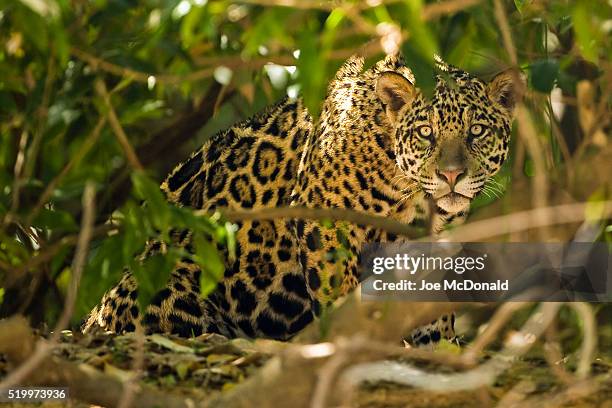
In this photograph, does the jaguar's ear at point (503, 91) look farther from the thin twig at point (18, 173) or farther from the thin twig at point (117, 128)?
the thin twig at point (18, 173)

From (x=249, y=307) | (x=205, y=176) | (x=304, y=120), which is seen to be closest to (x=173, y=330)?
(x=249, y=307)

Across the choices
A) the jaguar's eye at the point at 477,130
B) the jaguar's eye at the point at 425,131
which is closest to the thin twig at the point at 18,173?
the jaguar's eye at the point at 425,131

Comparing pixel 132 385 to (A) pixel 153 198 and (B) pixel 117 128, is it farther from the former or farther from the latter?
(B) pixel 117 128

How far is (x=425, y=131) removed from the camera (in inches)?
287

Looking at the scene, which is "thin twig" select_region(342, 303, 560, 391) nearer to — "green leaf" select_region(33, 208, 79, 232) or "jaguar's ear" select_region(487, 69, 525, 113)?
"green leaf" select_region(33, 208, 79, 232)

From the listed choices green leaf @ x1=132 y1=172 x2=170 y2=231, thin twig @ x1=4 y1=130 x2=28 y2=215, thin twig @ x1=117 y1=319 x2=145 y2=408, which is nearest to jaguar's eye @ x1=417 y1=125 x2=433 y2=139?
green leaf @ x1=132 y1=172 x2=170 y2=231

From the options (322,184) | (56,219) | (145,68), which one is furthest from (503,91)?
(56,219)

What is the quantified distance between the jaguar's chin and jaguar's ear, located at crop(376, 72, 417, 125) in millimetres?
611

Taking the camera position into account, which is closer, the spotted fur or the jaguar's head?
the jaguar's head

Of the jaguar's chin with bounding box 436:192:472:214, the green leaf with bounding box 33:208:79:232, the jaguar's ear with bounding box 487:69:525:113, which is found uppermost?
the jaguar's ear with bounding box 487:69:525:113

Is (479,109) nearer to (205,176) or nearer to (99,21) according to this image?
(205,176)

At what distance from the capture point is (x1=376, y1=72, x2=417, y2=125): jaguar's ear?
7.43 meters

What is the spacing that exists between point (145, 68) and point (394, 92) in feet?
6.26

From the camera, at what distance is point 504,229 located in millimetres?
4598
